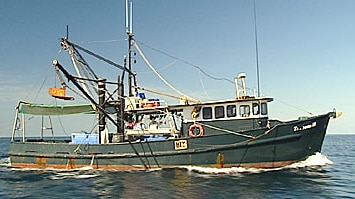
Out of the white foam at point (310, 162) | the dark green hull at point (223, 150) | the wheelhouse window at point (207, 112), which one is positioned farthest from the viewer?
the wheelhouse window at point (207, 112)

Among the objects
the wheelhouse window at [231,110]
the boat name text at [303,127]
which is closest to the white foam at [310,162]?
the boat name text at [303,127]

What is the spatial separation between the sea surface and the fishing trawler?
2.02 feet

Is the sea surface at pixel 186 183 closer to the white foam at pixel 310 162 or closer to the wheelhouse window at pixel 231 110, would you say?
the white foam at pixel 310 162

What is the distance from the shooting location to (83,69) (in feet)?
65.1

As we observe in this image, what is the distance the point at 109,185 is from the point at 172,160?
12.9 ft

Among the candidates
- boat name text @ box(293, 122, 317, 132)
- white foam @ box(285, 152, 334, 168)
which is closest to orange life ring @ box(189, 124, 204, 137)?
boat name text @ box(293, 122, 317, 132)

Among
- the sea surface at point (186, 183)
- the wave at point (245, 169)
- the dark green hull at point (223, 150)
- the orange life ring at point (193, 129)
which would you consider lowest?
the sea surface at point (186, 183)

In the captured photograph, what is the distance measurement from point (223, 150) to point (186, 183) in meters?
3.34

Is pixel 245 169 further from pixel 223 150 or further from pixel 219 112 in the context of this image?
pixel 219 112

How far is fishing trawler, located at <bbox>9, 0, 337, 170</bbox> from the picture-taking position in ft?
53.6

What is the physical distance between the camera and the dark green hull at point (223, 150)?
16219 millimetres

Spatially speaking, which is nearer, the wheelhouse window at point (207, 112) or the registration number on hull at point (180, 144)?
the registration number on hull at point (180, 144)

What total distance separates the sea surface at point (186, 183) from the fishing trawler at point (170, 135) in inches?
24.3

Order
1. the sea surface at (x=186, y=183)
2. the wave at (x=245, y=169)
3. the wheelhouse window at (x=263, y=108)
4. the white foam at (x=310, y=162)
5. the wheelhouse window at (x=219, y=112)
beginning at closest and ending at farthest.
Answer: the sea surface at (x=186, y=183)
the wave at (x=245, y=169)
the white foam at (x=310, y=162)
the wheelhouse window at (x=263, y=108)
the wheelhouse window at (x=219, y=112)
